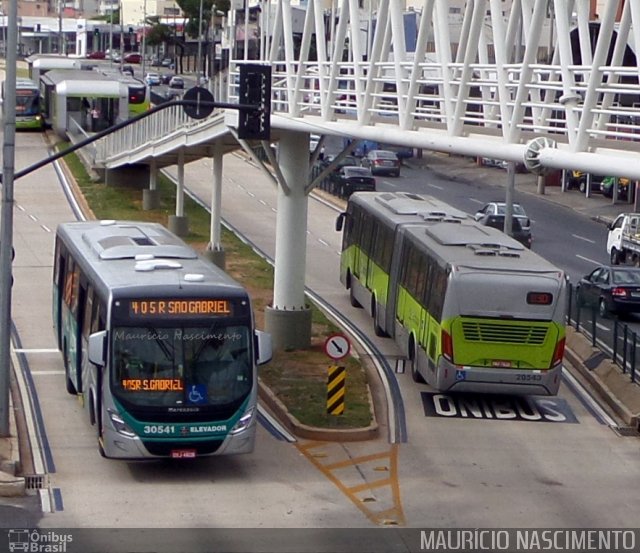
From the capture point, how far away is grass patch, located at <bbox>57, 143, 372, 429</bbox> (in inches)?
886

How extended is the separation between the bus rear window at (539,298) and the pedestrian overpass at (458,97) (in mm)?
2754

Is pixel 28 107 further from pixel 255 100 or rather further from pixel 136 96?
pixel 255 100

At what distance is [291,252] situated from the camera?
27.4m

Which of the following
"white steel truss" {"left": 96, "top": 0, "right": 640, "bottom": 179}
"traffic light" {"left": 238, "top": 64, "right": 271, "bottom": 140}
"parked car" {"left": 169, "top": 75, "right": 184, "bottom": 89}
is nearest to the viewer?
"white steel truss" {"left": 96, "top": 0, "right": 640, "bottom": 179}

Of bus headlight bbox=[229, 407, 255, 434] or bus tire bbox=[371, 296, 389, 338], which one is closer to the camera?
bus headlight bbox=[229, 407, 255, 434]

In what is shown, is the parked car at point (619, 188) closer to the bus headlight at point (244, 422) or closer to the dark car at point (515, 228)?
the dark car at point (515, 228)

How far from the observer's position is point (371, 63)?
68.1ft

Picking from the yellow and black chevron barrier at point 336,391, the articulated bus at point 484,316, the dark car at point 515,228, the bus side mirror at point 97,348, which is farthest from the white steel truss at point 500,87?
the dark car at point 515,228

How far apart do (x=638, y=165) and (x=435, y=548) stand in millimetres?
5025

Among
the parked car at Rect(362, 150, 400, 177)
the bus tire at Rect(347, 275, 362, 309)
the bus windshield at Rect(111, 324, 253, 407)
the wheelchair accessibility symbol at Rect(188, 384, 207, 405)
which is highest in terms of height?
the bus windshield at Rect(111, 324, 253, 407)

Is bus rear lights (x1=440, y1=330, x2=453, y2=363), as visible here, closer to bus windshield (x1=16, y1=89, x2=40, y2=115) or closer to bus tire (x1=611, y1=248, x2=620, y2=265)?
bus tire (x1=611, y1=248, x2=620, y2=265)

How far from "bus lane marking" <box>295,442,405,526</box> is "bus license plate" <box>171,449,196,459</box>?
1.98 m

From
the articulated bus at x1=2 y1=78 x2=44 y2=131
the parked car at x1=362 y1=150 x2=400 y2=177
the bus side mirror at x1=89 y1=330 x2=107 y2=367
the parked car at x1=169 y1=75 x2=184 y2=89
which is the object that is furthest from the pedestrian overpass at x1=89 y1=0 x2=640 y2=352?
the parked car at x1=169 y1=75 x2=184 y2=89

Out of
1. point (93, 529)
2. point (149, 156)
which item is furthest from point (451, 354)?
point (149, 156)
